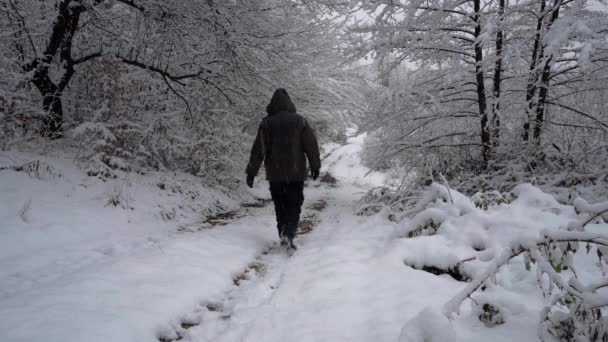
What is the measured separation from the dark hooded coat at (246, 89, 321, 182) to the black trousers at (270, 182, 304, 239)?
0.42 feet

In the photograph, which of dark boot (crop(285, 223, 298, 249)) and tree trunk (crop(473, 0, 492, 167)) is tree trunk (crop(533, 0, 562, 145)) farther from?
dark boot (crop(285, 223, 298, 249))

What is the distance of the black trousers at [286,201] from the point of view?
444 cm

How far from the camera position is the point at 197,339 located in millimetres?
2018

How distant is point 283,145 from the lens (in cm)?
451

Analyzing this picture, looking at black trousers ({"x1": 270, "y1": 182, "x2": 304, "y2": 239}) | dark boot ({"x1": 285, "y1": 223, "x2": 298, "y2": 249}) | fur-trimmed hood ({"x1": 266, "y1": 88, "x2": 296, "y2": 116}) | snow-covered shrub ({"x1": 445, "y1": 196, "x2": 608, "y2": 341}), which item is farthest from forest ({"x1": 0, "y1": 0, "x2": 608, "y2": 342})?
fur-trimmed hood ({"x1": 266, "y1": 88, "x2": 296, "y2": 116})

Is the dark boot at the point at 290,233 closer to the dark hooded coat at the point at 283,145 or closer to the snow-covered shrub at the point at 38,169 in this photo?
the dark hooded coat at the point at 283,145

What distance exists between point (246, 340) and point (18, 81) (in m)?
6.35

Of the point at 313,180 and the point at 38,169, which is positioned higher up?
the point at 38,169

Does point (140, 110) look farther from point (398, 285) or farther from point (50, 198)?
point (398, 285)

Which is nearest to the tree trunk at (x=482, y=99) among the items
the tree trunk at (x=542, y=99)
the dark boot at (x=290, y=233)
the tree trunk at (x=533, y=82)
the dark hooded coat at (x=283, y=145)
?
the tree trunk at (x=533, y=82)

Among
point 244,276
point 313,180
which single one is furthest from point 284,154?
point 313,180

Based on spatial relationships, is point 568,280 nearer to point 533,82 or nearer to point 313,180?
point 313,180

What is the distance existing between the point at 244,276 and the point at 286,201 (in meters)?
1.55

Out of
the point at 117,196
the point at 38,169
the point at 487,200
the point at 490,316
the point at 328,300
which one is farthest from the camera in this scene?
the point at 117,196
